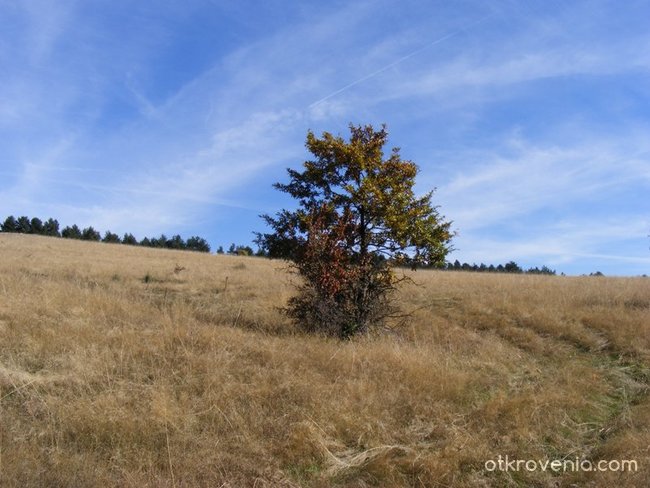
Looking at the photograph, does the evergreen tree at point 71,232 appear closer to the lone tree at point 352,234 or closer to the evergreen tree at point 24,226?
the evergreen tree at point 24,226

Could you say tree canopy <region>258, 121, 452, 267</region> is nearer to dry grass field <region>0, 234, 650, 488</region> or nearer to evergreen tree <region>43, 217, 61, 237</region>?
dry grass field <region>0, 234, 650, 488</region>

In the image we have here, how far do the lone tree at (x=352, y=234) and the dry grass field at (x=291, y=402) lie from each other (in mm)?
771

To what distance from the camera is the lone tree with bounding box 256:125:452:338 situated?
36.1 ft

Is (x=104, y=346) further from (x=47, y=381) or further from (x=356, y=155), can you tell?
(x=356, y=155)

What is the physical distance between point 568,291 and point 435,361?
10077 mm

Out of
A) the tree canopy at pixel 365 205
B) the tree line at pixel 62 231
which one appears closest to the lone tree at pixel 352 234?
the tree canopy at pixel 365 205

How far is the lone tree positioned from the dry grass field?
2.53ft

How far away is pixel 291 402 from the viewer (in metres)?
6.57

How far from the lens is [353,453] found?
5.70 metres

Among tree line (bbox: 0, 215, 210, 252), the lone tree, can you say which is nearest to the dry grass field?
the lone tree

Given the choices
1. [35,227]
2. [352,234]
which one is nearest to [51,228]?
[35,227]

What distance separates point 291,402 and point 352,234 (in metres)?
5.65

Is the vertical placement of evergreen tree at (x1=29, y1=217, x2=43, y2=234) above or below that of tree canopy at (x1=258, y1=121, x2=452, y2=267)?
above

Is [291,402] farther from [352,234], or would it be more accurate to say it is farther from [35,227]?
[35,227]
